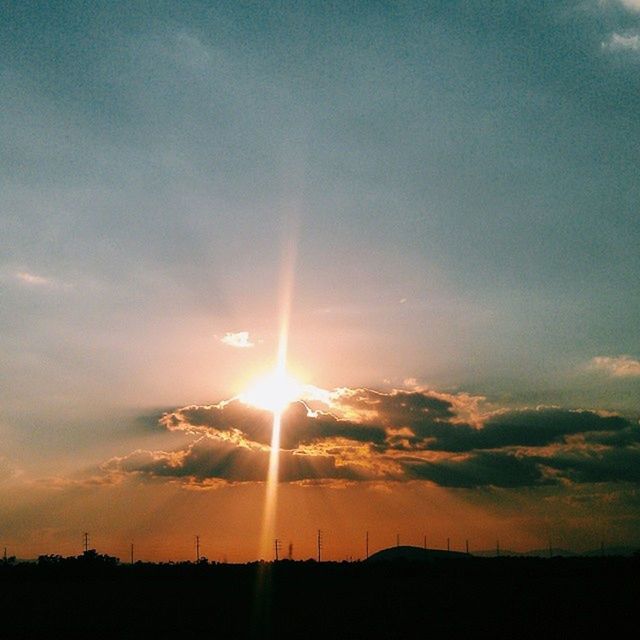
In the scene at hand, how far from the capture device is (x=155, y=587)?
98688 mm

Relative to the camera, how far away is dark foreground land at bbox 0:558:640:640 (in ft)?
176

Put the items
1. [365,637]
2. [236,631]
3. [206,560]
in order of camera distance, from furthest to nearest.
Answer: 1. [206,560]
2. [236,631]
3. [365,637]

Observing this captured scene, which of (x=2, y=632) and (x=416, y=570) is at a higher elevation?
(x=416, y=570)

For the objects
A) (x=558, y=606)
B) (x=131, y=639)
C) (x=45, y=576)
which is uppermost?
(x=45, y=576)

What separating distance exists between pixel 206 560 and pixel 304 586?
320 ft

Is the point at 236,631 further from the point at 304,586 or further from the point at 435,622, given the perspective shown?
the point at 304,586

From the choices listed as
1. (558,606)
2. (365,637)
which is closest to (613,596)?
(558,606)

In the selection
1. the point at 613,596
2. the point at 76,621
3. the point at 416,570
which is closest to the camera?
the point at 76,621

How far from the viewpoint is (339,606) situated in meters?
68.8

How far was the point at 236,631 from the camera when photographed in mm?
54281

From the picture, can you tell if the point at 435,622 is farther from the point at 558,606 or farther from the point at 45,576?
the point at 45,576

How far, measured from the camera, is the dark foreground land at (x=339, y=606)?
53781 mm

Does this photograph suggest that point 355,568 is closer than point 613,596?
No

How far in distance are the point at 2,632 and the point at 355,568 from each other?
81705mm
